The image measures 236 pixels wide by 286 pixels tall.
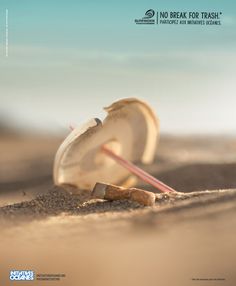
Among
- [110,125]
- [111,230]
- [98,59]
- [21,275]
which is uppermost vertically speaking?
[98,59]

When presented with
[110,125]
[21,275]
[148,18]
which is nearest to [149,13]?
[148,18]

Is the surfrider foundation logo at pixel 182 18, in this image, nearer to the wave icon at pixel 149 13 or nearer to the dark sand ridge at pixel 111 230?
the wave icon at pixel 149 13

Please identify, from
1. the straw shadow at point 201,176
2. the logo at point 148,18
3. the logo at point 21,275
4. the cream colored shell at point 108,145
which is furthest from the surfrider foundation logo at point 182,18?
the logo at point 21,275

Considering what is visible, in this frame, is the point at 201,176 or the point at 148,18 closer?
the point at 148,18

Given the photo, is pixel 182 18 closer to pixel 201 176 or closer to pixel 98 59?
pixel 98 59

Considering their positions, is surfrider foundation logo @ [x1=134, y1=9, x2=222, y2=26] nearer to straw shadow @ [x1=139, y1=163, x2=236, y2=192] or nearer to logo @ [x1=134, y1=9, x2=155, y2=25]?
logo @ [x1=134, y1=9, x2=155, y2=25]

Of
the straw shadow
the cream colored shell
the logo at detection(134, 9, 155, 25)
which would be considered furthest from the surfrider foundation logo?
the straw shadow

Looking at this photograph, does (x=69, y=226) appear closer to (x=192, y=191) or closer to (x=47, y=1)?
(x=192, y=191)
